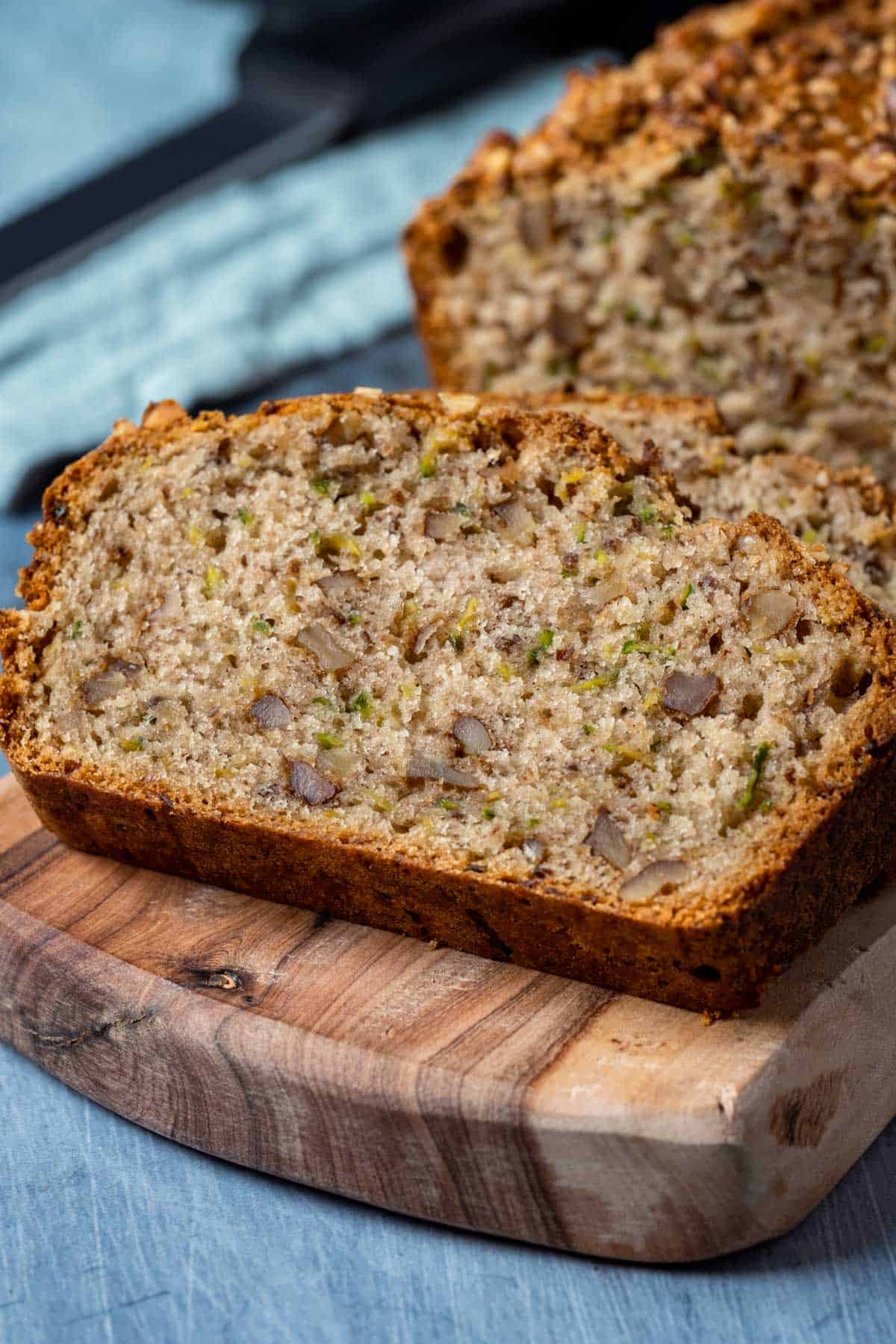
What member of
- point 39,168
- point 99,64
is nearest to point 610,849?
point 39,168

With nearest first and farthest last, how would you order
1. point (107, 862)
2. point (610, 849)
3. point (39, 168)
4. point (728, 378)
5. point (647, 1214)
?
point (647, 1214) < point (610, 849) < point (107, 862) < point (728, 378) < point (39, 168)

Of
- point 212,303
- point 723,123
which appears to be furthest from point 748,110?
point 212,303

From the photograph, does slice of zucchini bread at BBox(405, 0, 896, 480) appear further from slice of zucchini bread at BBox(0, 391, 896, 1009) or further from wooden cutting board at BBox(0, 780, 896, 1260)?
wooden cutting board at BBox(0, 780, 896, 1260)

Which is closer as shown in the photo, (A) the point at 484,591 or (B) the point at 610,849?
(B) the point at 610,849

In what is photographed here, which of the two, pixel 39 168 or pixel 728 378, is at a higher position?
pixel 39 168

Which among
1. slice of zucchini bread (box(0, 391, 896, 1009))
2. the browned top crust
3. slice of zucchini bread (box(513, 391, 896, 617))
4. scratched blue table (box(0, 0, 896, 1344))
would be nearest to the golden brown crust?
the browned top crust

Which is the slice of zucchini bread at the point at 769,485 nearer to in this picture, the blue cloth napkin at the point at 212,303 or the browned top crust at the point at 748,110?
the browned top crust at the point at 748,110

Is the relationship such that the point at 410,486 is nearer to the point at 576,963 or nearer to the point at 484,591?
the point at 484,591

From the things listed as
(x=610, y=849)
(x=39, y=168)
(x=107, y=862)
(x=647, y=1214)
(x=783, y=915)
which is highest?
(x=39, y=168)

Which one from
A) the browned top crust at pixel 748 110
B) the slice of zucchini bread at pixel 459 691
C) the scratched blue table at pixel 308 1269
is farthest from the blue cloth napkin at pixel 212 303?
the scratched blue table at pixel 308 1269
